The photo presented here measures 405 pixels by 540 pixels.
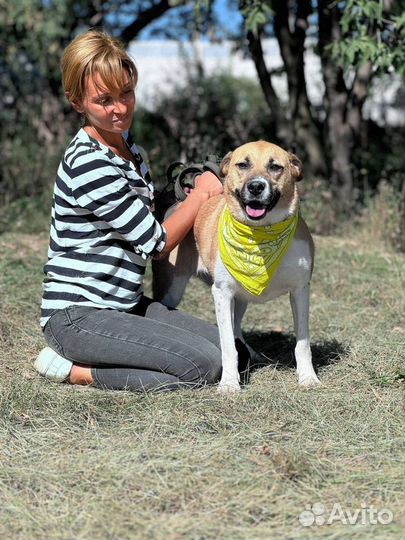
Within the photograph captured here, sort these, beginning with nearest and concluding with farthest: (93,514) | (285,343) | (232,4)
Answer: (93,514) → (285,343) → (232,4)

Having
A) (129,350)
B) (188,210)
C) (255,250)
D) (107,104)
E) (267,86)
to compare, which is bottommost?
(267,86)

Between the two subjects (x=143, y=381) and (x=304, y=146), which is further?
(x=304, y=146)

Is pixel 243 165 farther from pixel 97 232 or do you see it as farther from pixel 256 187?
pixel 97 232

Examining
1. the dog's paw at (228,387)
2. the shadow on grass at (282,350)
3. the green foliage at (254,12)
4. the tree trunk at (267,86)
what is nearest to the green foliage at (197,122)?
the tree trunk at (267,86)

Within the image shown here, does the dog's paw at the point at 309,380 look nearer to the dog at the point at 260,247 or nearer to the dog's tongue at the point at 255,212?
the dog at the point at 260,247

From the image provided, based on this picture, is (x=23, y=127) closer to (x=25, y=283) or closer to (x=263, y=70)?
(x=263, y=70)

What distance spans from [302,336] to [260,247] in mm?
523

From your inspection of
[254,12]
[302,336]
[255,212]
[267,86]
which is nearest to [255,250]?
[255,212]

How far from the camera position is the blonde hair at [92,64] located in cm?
360

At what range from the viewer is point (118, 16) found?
437 inches

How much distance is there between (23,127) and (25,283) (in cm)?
653

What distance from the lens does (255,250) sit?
3.74 metres

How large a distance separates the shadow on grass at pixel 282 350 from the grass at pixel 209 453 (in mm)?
18

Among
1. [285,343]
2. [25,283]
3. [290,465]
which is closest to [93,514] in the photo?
[290,465]
